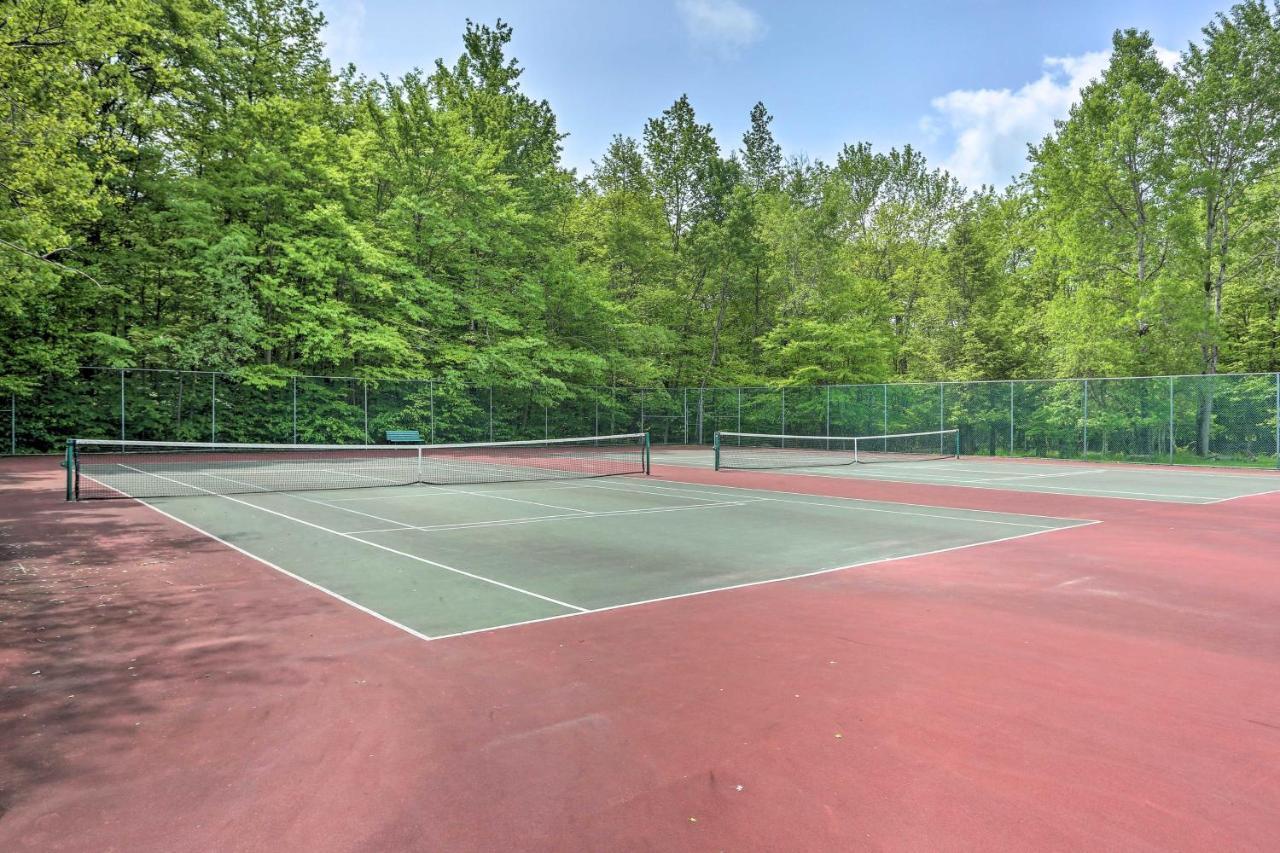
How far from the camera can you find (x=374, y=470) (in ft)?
66.1

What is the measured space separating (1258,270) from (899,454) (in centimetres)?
1580

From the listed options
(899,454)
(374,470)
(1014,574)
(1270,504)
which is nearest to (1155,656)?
(1014,574)

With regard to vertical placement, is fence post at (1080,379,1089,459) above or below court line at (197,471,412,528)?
above

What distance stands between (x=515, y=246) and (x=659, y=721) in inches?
1202

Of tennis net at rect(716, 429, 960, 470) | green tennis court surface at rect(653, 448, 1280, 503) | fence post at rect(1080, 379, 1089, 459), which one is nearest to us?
green tennis court surface at rect(653, 448, 1280, 503)

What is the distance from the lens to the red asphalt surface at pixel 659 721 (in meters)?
2.89

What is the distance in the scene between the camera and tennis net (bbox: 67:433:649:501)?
47.7 feet

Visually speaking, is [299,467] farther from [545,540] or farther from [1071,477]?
[1071,477]

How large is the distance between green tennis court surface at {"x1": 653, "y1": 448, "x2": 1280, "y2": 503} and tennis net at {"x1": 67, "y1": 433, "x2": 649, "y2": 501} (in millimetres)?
4524

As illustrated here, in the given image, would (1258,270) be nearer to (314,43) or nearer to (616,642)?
(616,642)

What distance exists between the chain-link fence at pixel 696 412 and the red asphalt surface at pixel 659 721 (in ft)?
65.6

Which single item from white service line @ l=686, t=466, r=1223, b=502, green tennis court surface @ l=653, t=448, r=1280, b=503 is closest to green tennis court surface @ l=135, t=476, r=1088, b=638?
white service line @ l=686, t=466, r=1223, b=502

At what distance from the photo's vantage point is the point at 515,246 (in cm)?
3225

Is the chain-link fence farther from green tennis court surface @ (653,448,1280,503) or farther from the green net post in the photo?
the green net post
